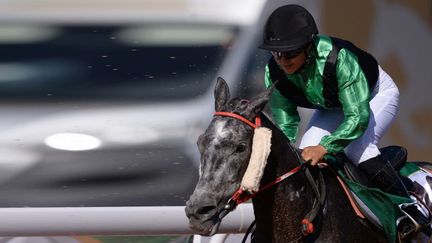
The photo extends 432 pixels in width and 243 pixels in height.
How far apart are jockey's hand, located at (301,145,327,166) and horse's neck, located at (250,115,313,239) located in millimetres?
33

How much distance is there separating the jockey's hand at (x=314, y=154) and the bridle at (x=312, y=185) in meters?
0.02

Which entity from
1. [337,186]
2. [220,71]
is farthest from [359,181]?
[220,71]

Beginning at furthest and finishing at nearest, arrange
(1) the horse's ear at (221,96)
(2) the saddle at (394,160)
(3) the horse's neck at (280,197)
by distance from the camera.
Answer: (2) the saddle at (394,160)
(3) the horse's neck at (280,197)
(1) the horse's ear at (221,96)

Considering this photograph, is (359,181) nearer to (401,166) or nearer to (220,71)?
(401,166)

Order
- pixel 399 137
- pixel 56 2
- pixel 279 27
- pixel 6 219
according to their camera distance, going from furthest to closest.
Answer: pixel 399 137 → pixel 56 2 → pixel 6 219 → pixel 279 27

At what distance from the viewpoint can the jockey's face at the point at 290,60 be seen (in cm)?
336

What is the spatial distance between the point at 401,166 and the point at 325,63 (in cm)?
66

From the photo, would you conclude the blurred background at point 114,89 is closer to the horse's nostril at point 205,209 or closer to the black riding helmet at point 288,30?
the black riding helmet at point 288,30

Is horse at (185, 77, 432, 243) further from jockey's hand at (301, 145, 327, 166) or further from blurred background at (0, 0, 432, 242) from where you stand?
blurred background at (0, 0, 432, 242)

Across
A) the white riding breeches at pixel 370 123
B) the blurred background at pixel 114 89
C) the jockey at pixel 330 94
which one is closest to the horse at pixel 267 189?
the jockey at pixel 330 94

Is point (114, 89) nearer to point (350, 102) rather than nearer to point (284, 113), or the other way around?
point (284, 113)

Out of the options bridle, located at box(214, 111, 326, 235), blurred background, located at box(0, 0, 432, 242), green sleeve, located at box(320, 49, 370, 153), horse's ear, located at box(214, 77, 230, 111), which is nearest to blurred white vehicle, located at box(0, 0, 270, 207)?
blurred background, located at box(0, 0, 432, 242)

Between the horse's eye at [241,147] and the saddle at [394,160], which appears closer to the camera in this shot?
the horse's eye at [241,147]

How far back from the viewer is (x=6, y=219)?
411 centimetres
